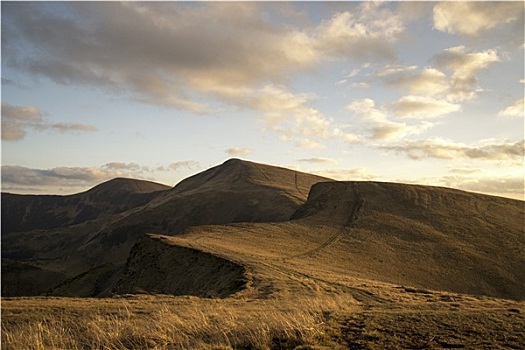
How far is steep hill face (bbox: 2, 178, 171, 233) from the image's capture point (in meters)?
171

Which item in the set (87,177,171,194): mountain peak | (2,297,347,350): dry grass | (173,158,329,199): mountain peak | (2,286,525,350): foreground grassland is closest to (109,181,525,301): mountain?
(2,286,525,350): foreground grassland

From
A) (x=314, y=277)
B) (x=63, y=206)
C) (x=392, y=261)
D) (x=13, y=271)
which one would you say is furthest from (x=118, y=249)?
(x=63, y=206)

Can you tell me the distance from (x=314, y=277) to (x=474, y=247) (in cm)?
2999

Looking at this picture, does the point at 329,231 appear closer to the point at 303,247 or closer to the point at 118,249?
the point at 303,247

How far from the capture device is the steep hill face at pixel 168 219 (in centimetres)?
8269

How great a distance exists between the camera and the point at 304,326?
8953mm

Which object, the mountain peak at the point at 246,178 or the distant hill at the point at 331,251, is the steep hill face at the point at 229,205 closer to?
the mountain peak at the point at 246,178

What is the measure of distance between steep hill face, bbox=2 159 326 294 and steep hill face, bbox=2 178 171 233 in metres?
48.9

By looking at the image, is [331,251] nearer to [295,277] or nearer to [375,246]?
[375,246]

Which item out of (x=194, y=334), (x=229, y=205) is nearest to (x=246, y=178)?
(x=229, y=205)

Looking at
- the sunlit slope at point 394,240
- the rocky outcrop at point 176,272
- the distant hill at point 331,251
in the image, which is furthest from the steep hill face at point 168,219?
the rocky outcrop at point 176,272

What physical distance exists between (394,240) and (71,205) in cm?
17460

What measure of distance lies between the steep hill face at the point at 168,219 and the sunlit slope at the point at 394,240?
24.2 meters

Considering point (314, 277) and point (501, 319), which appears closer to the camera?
point (501, 319)
